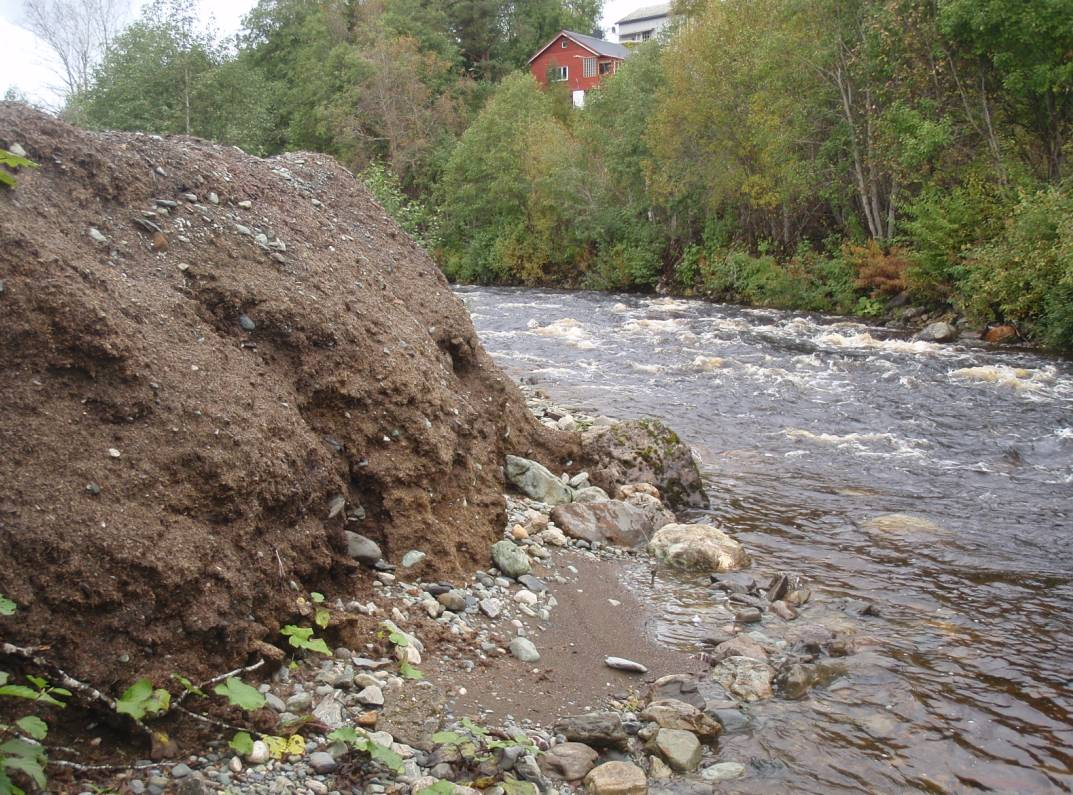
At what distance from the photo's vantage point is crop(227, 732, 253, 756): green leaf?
3.70 metres

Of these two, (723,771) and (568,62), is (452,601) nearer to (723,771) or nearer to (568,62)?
(723,771)

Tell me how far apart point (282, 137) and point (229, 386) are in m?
63.7

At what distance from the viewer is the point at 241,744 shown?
3.71m

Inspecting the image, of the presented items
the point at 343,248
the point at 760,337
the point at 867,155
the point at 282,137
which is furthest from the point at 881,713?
the point at 282,137

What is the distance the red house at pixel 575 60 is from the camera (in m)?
66.2

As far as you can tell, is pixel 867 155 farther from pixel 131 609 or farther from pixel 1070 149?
pixel 131 609

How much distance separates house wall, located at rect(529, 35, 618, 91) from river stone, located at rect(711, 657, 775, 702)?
6550 cm

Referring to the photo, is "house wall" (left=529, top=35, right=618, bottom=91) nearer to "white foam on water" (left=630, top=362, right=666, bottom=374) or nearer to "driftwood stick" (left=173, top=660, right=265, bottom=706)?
"white foam on water" (left=630, top=362, right=666, bottom=374)

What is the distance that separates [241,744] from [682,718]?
105 inches

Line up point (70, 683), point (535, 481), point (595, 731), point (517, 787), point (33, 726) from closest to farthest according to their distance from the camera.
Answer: point (33, 726) → point (70, 683) → point (517, 787) → point (595, 731) → point (535, 481)

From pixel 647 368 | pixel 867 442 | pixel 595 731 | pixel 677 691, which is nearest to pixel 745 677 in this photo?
pixel 677 691

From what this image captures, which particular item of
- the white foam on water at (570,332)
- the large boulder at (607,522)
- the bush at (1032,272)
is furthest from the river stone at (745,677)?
the bush at (1032,272)

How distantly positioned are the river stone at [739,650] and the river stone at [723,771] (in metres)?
1.24

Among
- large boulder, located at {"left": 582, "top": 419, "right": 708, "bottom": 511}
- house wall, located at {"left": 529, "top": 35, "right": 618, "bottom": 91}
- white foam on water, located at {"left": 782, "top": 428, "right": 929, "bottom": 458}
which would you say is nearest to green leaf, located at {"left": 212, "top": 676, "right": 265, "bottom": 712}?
large boulder, located at {"left": 582, "top": 419, "right": 708, "bottom": 511}
